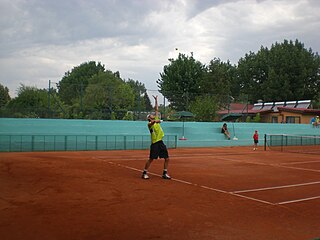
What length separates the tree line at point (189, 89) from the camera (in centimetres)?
2870

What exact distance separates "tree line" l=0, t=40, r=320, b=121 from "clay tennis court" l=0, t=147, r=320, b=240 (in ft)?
55.0

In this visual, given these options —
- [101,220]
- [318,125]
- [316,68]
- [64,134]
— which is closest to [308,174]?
[101,220]

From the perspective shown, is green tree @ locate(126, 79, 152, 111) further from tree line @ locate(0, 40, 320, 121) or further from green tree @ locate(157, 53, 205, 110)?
green tree @ locate(157, 53, 205, 110)

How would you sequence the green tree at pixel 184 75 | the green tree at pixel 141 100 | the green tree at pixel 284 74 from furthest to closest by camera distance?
the green tree at pixel 284 74 → the green tree at pixel 184 75 → the green tree at pixel 141 100

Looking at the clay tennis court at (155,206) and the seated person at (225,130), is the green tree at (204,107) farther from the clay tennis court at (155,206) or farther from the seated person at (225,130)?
the clay tennis court at (155,206)

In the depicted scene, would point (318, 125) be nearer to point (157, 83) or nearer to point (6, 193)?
point (157, 83)

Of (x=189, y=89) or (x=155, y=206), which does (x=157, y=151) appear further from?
(x=189, y=89)

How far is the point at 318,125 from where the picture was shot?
3950cm

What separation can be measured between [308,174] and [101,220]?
9.28 m

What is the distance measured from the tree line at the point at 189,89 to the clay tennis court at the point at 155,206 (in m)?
16.8

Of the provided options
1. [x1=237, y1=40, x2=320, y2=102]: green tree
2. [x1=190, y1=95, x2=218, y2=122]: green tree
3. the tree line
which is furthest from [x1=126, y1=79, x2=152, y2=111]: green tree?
[x1=237, y1=40, x2=320, y2=102]: green tree

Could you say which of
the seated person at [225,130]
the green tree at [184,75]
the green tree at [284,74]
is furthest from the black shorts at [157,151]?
the green tree at [284,74]

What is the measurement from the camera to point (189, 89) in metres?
53.0

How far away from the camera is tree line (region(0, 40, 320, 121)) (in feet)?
94.2
